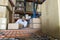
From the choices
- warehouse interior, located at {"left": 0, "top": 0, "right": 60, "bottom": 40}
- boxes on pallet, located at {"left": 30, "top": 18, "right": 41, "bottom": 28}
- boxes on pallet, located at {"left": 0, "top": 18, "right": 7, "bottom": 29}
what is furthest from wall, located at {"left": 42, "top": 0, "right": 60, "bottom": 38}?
boxes on pallet, located at {"left": 0, "top": 18, "right": 7, "bottom": 29}

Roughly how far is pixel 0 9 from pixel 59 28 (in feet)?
5.20

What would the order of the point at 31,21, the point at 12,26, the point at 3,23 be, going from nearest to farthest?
the point at 3,23 < the point at 12,26 < the point at 31,21

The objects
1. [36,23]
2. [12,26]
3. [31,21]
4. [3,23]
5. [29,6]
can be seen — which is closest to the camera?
[3,23]

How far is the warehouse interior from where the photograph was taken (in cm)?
121

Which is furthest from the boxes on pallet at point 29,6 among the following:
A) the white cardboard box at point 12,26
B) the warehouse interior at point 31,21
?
the white cardboard box at point 12,26

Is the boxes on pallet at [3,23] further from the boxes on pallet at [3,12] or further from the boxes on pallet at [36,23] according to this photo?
the boxes on pallet at [36,23]

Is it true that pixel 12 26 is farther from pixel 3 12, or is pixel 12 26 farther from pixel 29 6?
pixel 29 6

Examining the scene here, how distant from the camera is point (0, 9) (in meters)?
2.31

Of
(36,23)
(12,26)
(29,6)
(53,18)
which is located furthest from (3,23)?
(29,6)

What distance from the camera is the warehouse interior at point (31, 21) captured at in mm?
1214

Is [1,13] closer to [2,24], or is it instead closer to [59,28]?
[2,24]

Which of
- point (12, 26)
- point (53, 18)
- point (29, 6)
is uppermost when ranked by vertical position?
point (29, 6)

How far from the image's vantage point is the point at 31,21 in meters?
2.84

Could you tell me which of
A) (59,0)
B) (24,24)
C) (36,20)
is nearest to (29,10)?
(24,24)
